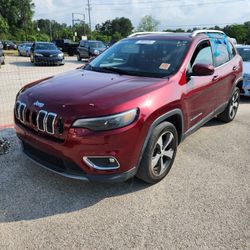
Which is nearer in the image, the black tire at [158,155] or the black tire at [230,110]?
the black tire at [158,155]

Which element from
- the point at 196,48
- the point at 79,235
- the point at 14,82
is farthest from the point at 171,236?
the point at 14,82

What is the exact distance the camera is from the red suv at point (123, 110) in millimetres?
2996

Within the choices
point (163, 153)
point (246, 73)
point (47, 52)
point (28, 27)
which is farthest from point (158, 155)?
point (28, 27)

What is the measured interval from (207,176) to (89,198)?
155 cm

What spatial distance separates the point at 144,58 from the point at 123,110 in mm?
1511

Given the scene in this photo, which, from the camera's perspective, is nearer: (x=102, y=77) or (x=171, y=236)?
(x=171, y=236)

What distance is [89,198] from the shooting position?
3389 millimetres

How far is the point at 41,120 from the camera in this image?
3145 millimetres

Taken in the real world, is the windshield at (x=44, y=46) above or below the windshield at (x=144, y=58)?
below

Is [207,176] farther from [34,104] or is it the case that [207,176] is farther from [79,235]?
[34,104]

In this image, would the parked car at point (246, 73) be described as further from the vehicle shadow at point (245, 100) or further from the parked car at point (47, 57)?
the parked car at point (47, 57)

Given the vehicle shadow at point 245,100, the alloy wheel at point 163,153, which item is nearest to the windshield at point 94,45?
the vehicle shadow at point 245,100

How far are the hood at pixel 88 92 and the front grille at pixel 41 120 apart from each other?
0.23ft

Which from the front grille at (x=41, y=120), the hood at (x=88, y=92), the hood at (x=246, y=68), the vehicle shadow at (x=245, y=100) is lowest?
the vehicle shadow at (x=245, y=100)
